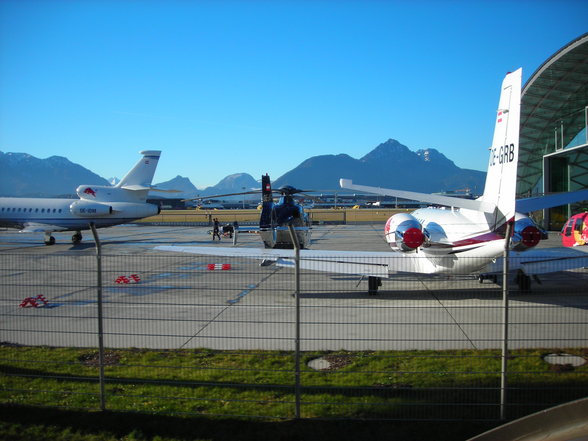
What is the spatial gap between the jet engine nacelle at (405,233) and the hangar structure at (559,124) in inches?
993

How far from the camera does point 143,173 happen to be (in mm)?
33375

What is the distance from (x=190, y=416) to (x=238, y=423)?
2.04ft

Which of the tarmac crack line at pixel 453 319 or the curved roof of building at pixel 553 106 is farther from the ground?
the curved roof of building at pixel 553 106

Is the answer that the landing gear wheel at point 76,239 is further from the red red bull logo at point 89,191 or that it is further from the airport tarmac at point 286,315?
the airport tarmac at point 286,315

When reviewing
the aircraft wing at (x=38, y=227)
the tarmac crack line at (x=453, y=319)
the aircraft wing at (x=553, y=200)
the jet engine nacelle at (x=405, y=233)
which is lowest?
the tarmac crack line at (x=453, y=319)

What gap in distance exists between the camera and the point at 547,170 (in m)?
41.6

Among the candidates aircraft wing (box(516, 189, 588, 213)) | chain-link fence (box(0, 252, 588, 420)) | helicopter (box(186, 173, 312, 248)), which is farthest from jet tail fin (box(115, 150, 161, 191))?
aircraft wing (box(516, 189, 588, 213))

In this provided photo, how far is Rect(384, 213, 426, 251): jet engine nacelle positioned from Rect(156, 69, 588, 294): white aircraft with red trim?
3 cm

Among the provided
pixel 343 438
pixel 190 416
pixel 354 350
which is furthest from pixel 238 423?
pixel 354 350

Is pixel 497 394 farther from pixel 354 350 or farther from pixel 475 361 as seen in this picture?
pixel 354 350

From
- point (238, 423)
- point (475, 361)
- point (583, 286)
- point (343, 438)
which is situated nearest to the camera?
point (343, 438)

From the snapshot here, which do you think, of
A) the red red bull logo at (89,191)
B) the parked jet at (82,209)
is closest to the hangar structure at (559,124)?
the parked jet at (82,209)

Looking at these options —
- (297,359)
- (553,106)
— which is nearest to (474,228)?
(297,359)

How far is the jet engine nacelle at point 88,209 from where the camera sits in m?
29.9
